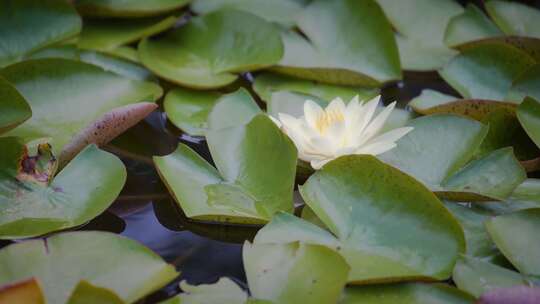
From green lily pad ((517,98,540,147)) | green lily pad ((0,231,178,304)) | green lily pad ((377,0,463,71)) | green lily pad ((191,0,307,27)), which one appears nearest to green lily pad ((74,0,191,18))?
green lily pad ((191,0,307,27))

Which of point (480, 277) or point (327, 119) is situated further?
point (327, 119)

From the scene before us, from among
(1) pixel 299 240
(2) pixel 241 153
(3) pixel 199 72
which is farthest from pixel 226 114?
(1) pixel 299 240

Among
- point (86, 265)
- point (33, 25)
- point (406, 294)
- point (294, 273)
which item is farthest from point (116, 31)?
point (406, 294)

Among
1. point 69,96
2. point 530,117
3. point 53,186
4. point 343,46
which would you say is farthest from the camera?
point 343,46

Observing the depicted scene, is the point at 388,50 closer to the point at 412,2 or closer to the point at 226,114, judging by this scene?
the point at 412,2

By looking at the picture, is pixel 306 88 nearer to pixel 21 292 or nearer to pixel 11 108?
pixel 11 108

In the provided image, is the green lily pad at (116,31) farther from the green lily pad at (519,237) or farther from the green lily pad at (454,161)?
the green lily pad at (519,237)

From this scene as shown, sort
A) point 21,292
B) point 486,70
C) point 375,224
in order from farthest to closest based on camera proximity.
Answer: point 486,70 → point 375,224 → point 21,292

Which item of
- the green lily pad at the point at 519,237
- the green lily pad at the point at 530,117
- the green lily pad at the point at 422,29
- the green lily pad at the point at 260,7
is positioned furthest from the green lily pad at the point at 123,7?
the green lily pad at the point at 519,237
